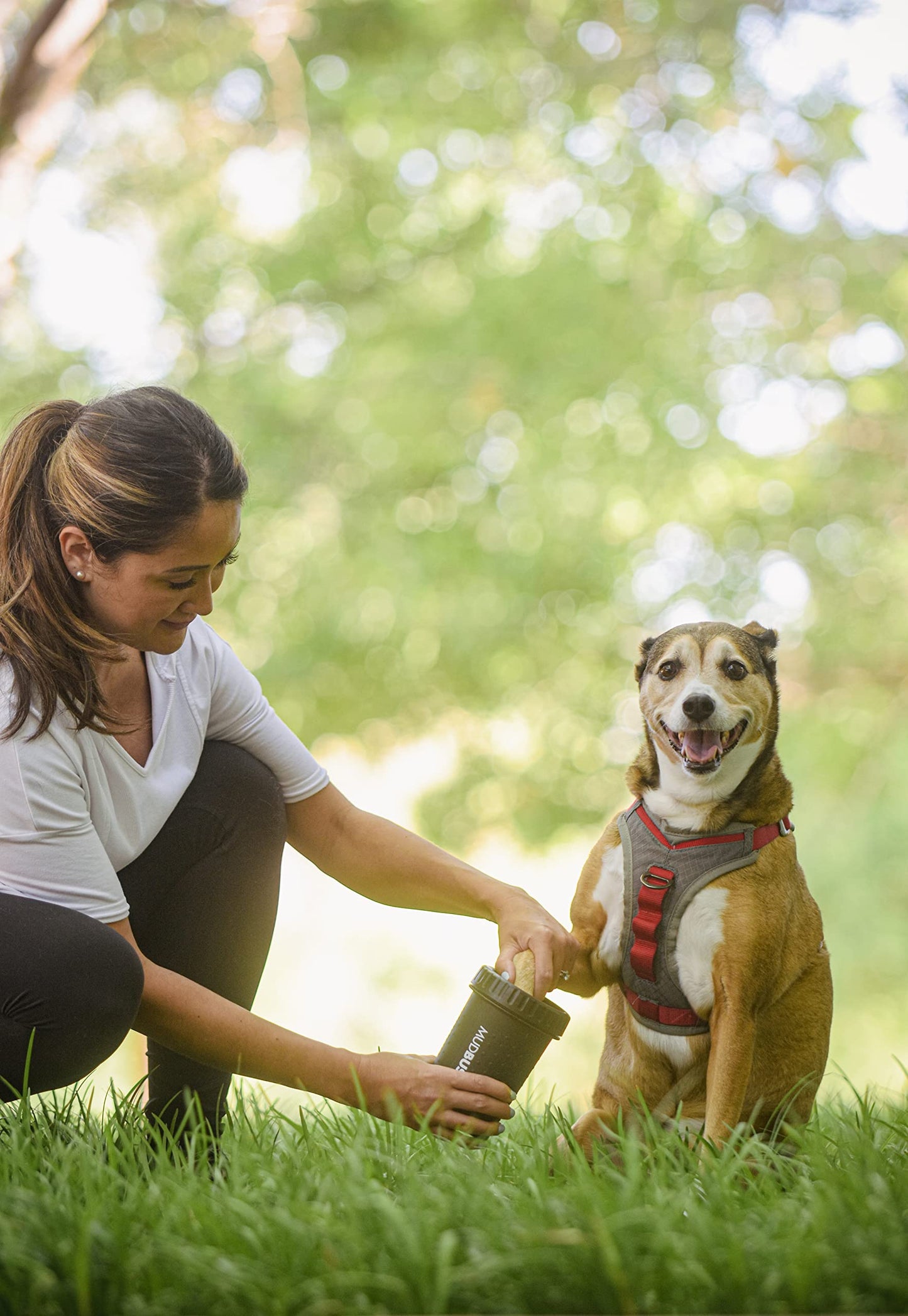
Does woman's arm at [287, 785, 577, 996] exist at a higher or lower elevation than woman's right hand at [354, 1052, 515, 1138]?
higher

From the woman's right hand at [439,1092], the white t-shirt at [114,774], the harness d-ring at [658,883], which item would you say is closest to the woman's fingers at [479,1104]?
the woman's right hand at [439,1092]

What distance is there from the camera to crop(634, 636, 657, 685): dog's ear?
2592 mm

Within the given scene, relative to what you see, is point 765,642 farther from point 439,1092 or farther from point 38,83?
point 38,83

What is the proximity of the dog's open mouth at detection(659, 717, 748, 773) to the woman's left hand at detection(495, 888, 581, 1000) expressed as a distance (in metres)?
0.41

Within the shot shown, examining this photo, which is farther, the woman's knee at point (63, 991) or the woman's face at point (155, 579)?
the woman's face at point (155, 579)

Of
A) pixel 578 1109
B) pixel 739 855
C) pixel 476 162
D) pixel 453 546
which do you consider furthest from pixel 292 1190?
pixel 476 162

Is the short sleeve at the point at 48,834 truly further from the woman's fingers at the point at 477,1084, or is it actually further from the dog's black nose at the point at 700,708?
the dog's black nose at the point at 700,708

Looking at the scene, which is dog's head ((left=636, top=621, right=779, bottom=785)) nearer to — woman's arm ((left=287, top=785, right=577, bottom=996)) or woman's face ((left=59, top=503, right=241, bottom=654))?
woman's arm ((left=287, top=785, right=577, bottom=996))

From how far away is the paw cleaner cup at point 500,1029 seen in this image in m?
2.05

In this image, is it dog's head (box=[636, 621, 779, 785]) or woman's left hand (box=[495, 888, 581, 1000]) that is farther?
dog's head (box=[636, 621, 779, 785])

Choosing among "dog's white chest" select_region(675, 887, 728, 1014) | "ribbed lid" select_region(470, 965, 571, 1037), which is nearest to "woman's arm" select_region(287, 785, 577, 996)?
"ribbed lid" select_region(470, 965, 571, 1037)

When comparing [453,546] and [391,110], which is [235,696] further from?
[391,110]

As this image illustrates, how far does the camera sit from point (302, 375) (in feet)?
26.6

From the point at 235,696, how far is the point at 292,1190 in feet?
3.67
